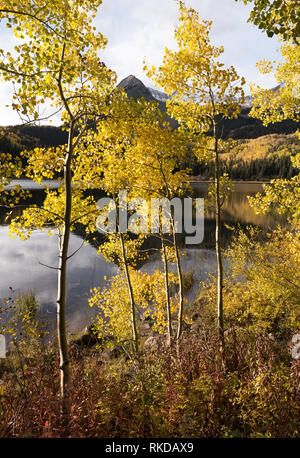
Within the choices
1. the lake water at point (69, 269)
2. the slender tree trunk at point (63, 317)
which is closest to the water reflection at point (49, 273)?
the lake water at point (69, 269)

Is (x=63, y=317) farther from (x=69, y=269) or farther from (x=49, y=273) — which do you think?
(x=49, y=273)

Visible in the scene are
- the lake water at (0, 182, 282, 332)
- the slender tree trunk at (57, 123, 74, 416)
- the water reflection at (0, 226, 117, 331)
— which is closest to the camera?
the slender tree trunk at (57, 123, 74, 416)

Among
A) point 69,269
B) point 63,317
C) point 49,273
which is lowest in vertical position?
point 49,273

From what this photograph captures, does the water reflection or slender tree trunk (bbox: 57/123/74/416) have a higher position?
slender tree trunk (bbox: 57/123/74/416)

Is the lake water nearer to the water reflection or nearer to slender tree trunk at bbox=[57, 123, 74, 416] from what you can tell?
the water reflection

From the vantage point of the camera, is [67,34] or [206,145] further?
[206,145]

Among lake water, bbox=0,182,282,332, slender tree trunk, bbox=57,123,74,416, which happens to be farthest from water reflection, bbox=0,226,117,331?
slender tree trunk, bbox=57,123,74,416

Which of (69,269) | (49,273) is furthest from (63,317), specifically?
(49,273)

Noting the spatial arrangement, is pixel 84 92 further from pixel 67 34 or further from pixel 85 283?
pixel 85 283

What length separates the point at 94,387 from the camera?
14.4ft

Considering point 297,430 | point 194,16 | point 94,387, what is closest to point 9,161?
point 94,387

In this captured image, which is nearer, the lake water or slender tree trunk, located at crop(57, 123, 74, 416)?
slender tree trunk, located at crop(57, 123, 74, 416)
